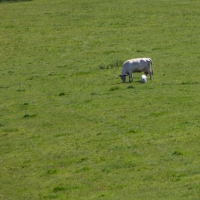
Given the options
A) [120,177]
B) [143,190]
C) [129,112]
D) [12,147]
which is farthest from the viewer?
[129,112]

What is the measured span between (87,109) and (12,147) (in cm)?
536

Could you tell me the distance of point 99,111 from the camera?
97.6ft

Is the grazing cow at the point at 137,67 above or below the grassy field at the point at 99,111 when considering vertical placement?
above

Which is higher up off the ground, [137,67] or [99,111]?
[137,67]

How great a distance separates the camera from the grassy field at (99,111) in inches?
822

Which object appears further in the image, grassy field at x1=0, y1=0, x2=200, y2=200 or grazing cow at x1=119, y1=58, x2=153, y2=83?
grazing cow at x1=119, y1=58, x2=153, y2=83

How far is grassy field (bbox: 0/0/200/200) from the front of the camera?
20.9 meters

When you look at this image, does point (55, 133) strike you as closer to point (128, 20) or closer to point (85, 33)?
point (85, 33)

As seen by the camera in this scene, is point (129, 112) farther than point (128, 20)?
No

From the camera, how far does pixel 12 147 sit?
2578 cm

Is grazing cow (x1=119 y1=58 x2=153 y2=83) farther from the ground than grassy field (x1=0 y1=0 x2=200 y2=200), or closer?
farther from the ground

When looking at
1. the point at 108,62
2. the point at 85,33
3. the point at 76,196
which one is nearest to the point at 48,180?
the point at 76,196

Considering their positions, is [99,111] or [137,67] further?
[137,67]

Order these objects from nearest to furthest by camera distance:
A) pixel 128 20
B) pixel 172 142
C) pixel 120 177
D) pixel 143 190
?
pixel 143 190 → pixel 120 177 → pixel 172 142 → pixel 128 20
